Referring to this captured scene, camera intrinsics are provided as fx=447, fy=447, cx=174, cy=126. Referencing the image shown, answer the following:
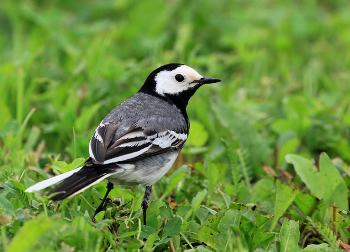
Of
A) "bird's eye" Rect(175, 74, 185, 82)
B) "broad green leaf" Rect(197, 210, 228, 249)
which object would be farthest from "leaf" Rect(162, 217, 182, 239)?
"bird's eye" Rect(175, 74, 185, 82)

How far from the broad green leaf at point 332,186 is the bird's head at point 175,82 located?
1160 millimetres

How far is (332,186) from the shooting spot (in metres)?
3.44

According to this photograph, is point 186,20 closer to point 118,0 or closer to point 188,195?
point 118,0

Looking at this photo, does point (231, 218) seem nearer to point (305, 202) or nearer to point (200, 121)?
point (305, 202)

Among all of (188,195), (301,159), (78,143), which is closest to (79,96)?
(78,143)

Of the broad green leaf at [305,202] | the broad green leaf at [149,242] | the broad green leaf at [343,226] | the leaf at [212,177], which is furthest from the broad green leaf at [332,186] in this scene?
the broad green leaf at [149,242]

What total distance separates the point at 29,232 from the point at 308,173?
7.57 ft

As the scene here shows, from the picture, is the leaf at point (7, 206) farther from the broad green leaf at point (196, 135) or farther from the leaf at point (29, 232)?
the broad green leaf at point (196, 135)

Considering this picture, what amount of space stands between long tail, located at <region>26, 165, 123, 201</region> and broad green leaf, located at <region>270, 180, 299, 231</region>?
113cm

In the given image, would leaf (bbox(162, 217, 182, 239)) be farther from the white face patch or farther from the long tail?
the white face patch

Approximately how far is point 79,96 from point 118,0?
11.1ft

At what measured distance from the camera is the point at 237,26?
25.9 ft

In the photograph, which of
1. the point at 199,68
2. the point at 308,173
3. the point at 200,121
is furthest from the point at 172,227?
the point at 199,68

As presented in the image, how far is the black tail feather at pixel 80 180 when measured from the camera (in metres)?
2.49
